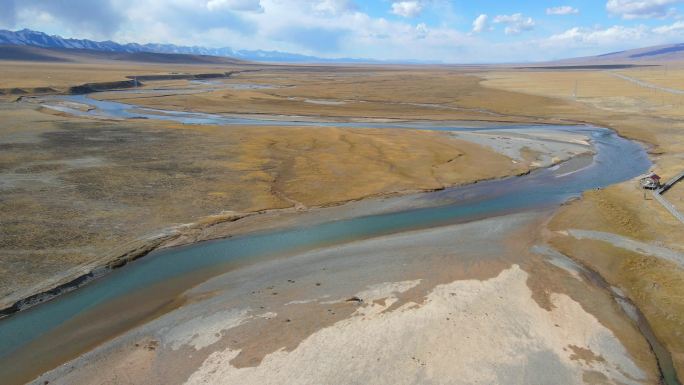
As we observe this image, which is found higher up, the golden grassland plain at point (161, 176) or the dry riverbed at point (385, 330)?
the golden grassland plain at point (161, 176)

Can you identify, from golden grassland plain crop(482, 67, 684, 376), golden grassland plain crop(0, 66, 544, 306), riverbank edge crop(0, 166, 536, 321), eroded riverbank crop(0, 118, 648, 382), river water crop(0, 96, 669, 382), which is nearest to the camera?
river water crop(0, 96, 669, 382)

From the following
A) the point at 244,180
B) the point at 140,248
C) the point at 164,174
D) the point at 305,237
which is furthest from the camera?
the point at 164,174

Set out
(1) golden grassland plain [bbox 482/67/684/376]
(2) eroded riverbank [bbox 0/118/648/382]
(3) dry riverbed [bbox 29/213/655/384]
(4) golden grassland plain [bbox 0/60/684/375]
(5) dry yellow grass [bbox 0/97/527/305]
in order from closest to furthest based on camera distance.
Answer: (3) dry riverbed [bbox 29/213/655/384] → (1) golden grassland plain [bbox 482/67/684/376] → (2) eroded riverbank [bbox 0/118/648/382] → (4) golden grassland plain [bbox 0/60/684/375] → (5) dry yellow grass [bbox 0/97/527/305]

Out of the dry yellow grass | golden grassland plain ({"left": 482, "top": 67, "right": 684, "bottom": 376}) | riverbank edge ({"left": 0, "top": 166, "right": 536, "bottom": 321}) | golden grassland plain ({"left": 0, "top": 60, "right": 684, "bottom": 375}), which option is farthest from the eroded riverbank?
golden grassland plain ({"left": 482, "top": 67, "right": 684, "bottom": 376})

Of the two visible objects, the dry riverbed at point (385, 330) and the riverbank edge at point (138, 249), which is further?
the riverbank edge at point (138, 249)

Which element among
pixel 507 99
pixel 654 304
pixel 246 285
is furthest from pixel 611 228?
pixel 507 99

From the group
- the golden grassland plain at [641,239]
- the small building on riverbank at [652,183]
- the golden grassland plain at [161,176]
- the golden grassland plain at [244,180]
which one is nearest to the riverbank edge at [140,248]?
the golden grassland plain at [161,176]

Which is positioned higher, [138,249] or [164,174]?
[164,174]

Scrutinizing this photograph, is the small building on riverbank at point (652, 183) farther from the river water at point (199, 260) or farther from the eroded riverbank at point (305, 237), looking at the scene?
the eroded riverbank at point (305, 237)

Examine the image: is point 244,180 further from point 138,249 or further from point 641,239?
point 641,239

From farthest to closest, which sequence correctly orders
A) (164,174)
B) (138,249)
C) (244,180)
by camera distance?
1. (164,174)
2. (244,180)
3. (138,249)

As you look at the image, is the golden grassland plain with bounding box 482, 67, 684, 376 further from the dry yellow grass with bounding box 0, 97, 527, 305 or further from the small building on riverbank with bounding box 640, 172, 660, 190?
the dry yellow grass with bounding box 0, 97, 527, 305

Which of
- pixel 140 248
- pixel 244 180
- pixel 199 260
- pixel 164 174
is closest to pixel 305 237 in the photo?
pixel 199 260

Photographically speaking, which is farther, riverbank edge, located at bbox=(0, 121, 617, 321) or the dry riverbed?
riverbank edge, located at bbox=(0, 121, 617, 321)
